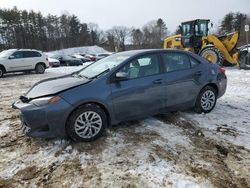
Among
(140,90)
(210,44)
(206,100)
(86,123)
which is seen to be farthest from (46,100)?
(210,44)

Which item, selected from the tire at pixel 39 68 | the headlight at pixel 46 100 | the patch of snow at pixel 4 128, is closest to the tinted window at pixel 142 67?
the headlight at pixel 46 100

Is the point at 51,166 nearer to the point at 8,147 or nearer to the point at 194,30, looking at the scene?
the point at 8,147

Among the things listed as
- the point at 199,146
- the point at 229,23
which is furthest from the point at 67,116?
the point at 229,23

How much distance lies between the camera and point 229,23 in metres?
57.2

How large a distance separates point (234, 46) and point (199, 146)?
1224 cm

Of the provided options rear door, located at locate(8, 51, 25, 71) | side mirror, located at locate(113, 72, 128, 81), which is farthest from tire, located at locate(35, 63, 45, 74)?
side mirror, located at locate(113, 72, 128, 81)

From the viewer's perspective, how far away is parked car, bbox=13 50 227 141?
3.98 m

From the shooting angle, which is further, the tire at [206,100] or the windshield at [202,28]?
the windshield at [202,28]

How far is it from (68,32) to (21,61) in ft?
217

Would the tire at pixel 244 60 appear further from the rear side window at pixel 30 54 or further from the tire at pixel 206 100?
the rear side window at pixel 30 54

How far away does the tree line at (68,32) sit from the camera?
64.4m

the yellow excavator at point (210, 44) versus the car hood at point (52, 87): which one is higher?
the yellow excavator at point (210, 44)

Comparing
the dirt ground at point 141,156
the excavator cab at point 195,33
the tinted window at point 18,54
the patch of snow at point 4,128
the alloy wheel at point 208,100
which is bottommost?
the dirt ground at point 141,156

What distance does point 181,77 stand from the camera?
5.16 meters
